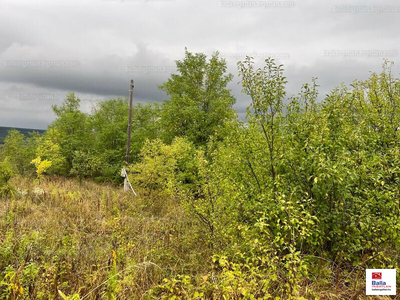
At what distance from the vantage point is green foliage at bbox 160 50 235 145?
41.5 feet

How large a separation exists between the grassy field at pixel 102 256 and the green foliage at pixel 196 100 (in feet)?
18.1

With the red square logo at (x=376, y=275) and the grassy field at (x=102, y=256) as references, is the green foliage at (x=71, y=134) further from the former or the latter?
the red square logo at (x=376, y=275)

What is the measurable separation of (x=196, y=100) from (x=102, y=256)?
1042 cm

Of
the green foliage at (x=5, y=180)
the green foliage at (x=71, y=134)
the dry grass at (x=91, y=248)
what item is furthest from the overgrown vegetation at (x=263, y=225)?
the green foliage at (x=71, y=134)

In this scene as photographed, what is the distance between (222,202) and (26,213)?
623cm

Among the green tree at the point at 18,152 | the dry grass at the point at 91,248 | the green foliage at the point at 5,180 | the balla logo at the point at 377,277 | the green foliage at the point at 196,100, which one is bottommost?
the dry grass at the point at 91,248

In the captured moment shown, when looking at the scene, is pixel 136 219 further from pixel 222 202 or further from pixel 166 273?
pixel 222 202

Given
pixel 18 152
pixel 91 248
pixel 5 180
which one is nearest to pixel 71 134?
pixel 18 152

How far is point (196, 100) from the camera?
43.9 feet

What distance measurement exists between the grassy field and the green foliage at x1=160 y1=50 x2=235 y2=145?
5504mm

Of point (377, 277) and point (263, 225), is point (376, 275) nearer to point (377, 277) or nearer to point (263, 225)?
point (377, 277)

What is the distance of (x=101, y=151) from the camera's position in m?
16.7

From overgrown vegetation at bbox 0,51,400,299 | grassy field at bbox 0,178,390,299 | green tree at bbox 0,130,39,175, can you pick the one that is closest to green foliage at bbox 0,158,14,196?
grassy field at bbox 0,178,390,299

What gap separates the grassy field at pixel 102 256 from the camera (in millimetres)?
3045
